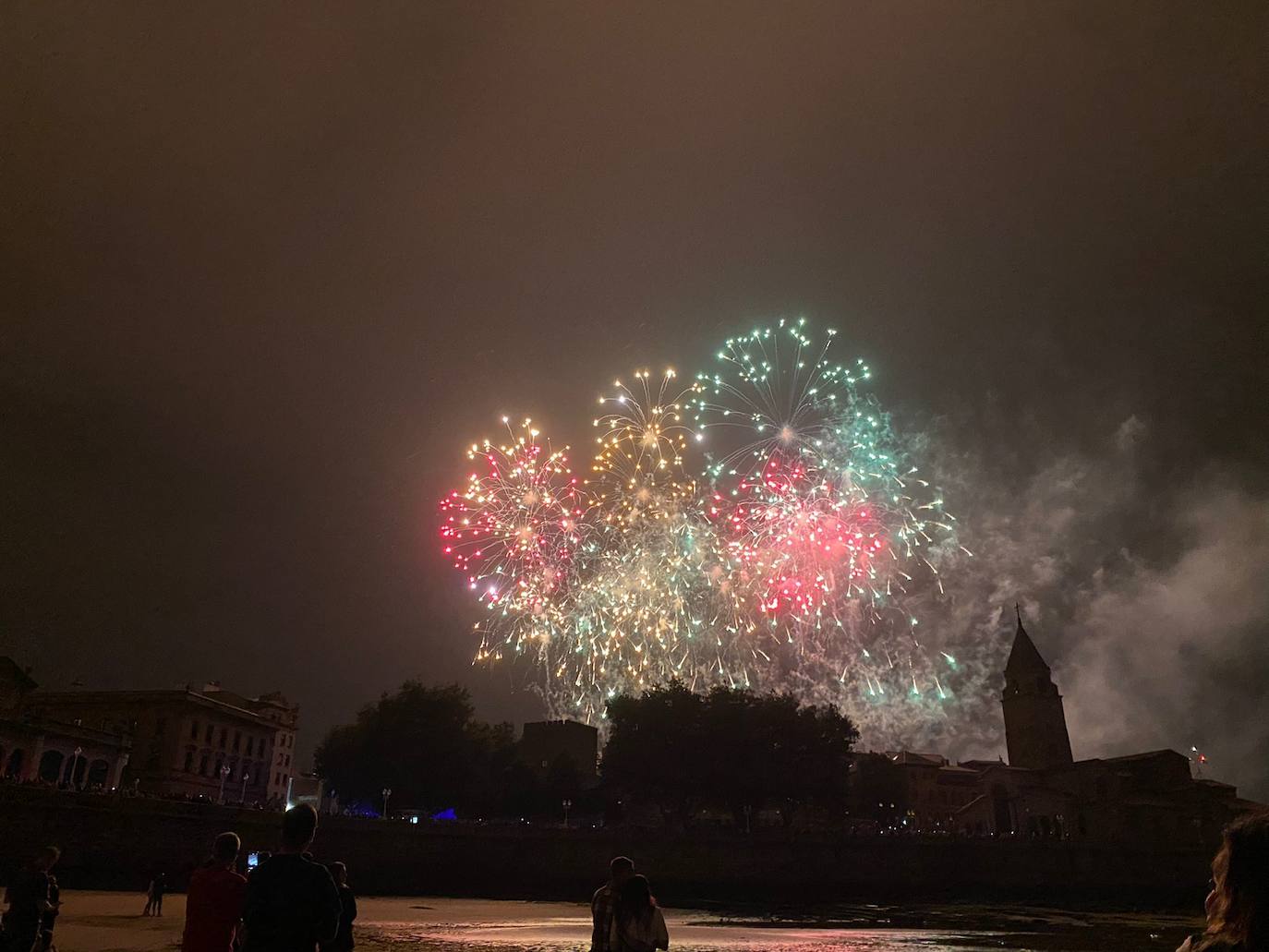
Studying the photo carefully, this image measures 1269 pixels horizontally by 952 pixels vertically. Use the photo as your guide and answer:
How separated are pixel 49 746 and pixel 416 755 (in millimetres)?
25225

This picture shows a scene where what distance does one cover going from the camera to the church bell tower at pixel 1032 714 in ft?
295

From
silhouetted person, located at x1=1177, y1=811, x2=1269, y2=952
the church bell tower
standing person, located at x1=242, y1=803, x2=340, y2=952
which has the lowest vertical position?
standing person, located at x1=242, y1=803, x2=340, y2=952

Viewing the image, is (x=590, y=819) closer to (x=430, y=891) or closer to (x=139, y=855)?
(x=430, y=891)

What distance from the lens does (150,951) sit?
18266 mm

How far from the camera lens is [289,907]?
5082 mm

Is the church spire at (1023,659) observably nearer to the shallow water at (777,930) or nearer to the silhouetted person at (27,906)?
the shallow water at (777,930)

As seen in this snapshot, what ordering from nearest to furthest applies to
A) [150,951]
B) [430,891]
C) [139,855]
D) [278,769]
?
[150,951], [139,855], [430,891], [278,769]

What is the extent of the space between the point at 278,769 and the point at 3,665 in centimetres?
3410

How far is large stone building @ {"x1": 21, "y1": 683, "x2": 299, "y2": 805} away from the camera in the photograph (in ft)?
209

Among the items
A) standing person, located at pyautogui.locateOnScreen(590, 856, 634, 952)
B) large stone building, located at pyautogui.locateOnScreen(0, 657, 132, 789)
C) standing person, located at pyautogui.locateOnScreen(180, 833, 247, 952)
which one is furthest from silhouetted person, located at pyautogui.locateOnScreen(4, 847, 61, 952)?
large stone building, located at pyautogui.locateOnScreen(0, 657, 132, 789)

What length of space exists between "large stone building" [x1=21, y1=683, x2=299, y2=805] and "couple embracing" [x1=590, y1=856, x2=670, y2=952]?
6025 centimetres

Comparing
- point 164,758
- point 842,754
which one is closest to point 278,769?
point 164,758

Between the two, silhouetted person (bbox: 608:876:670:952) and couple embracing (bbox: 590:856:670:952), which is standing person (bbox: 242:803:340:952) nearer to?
couple embracing (bbox: 590:856:670:952)

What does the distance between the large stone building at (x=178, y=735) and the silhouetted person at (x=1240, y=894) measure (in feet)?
215
